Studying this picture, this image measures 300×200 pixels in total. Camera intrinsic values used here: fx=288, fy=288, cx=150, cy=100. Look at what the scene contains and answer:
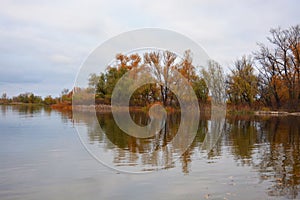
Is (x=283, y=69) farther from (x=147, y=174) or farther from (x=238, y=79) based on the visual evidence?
(x=147, y=174)

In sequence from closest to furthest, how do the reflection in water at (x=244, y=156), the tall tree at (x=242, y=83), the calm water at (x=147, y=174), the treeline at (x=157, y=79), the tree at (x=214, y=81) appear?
1. the calm water at (x=147, y=174)
2. the reflection in water at (x=244, y=156)
3. the treeline at (x=157, y=79)
4. the tree at (x=214, y=81)
5. the tall tree at (x=242, y=83)

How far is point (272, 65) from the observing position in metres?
44.2

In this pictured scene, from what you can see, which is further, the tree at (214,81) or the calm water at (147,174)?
the tree at (214,81)

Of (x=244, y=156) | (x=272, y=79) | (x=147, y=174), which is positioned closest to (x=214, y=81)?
(x=272, y=79)

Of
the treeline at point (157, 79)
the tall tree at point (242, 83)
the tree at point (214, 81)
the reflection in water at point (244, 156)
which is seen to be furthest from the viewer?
the tall tree at point (242, 83)

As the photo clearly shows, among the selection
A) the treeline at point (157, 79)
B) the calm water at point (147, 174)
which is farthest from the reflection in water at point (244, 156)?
the treeline at point (157, 79)

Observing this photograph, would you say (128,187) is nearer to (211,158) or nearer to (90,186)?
(90,186)

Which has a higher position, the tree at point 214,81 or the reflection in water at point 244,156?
the tree at point 214,81

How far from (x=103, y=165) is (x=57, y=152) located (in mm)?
2948

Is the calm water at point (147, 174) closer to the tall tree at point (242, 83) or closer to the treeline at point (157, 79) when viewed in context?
the treeline at point (157, 79)

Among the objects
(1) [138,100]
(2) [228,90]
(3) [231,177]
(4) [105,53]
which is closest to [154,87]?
(1) [138,100]

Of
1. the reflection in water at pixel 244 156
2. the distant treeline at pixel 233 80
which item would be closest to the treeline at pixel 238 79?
the distant treeline at pixel 233 80

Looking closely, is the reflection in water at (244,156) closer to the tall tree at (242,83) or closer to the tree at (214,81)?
the tree at (214,81)

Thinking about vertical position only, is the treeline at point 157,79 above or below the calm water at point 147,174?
above
